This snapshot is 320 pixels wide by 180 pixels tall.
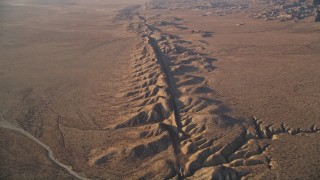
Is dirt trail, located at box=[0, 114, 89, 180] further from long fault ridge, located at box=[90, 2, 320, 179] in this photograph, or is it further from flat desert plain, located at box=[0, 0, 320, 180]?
long fault ridge, located at box=[90, 2, 320, 179]

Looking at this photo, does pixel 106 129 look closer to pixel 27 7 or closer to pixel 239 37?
pixel 239 37

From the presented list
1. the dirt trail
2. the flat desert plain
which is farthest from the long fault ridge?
the dirt trail

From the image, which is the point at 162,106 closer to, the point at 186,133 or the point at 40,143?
the point at 186,133

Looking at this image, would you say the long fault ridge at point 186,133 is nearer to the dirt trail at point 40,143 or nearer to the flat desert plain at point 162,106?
the flat desert plain at point 162,106

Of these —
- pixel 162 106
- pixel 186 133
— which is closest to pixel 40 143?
pixel 162 106

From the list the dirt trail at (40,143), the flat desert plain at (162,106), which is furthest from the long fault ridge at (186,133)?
the dirt trail at (40,143)

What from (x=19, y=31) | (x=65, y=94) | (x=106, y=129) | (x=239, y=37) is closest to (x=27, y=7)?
(x=19, y=31)
